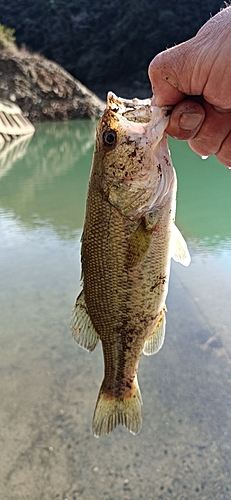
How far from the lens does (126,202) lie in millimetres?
1749

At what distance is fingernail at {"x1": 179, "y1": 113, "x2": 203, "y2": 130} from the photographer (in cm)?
166

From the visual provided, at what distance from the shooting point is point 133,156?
1702 millimetres

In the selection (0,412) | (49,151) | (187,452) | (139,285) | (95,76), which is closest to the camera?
(139,285)

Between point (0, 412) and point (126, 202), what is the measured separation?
73.8 inches

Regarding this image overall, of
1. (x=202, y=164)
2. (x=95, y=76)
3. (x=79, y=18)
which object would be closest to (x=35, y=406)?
(x=202, y=164)

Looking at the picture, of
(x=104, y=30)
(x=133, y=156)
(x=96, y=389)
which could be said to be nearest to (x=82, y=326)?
(x=133, y=156)

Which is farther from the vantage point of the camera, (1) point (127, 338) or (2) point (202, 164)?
(2) point (202, 164)

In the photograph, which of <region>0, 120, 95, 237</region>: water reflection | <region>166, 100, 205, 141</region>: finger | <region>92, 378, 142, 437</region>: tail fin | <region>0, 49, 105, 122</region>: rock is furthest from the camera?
<region>0, 49, 105, 122</region>: rock

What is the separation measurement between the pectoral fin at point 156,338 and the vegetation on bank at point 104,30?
40464 mm

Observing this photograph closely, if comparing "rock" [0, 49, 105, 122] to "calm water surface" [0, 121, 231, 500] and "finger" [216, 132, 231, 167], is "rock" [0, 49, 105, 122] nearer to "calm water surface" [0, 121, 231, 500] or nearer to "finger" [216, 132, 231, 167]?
"calm water surface" [0, 121, 231, 500]

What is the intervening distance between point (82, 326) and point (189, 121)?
98 centimetres

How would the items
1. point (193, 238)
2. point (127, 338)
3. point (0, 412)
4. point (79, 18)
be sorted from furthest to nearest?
point (79, 18), point (193, 238), point (0, 412), point (127, 338)

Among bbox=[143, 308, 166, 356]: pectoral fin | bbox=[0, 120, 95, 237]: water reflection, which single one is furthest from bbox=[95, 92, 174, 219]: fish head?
bbox=[0, 120, 95, 237]: water reflection

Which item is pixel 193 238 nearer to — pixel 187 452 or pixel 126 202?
pixel 187 452
